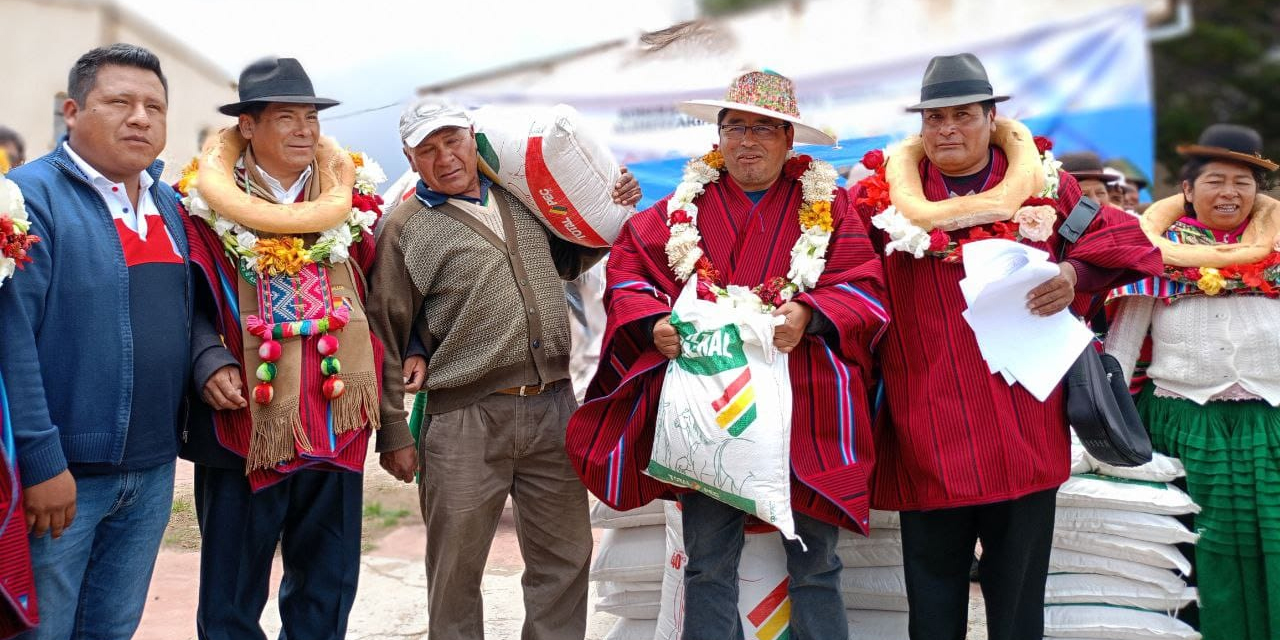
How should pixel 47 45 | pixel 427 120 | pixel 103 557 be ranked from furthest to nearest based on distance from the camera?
pixel 47 45
pixel 427 120
pixel 103 557

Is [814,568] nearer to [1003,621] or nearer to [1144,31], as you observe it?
[1003,621]

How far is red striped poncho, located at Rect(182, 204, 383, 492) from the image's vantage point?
313 centimetres

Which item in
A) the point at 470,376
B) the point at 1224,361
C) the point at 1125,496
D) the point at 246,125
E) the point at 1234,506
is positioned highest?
the point at 246,125

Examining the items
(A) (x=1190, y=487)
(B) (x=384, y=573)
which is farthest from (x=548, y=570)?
(A) (x=1190, y=487)

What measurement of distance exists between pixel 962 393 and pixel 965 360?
104mm

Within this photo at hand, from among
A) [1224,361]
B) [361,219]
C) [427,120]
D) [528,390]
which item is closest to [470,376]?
[528,390]

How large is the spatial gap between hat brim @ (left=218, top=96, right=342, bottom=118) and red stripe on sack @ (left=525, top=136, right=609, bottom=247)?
677 mm

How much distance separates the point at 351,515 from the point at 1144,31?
5.81 meters

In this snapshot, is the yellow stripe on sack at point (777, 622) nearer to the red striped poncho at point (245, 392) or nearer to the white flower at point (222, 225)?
the red striped poncho at point (245, 392)

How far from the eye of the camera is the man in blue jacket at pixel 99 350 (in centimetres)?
263

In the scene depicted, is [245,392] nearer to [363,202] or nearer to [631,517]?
[363,202]

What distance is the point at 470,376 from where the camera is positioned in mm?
3383

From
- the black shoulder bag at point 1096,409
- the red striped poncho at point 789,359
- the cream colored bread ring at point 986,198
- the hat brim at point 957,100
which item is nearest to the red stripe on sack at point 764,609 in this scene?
the red striped poncho at point 789,359

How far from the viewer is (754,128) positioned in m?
3.30
